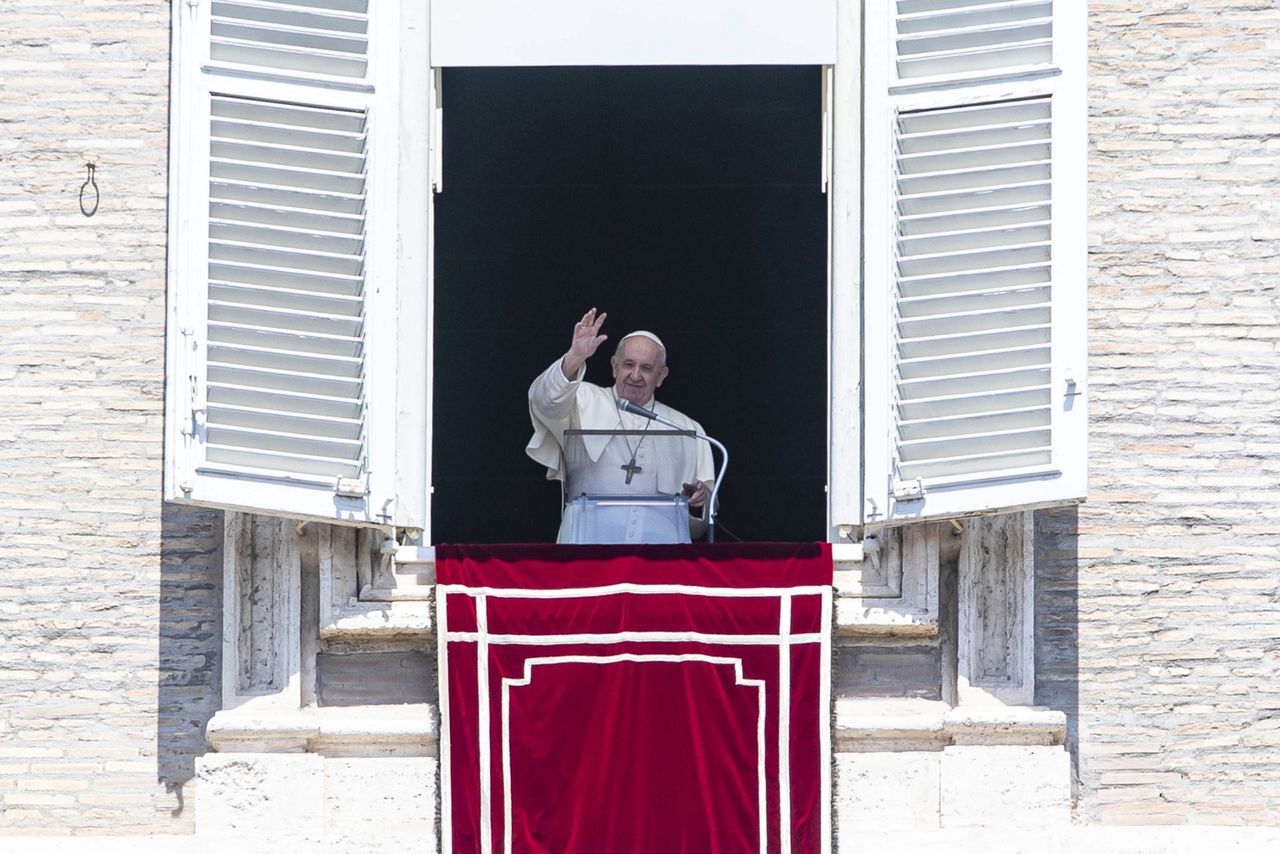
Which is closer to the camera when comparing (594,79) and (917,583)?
(917,583)

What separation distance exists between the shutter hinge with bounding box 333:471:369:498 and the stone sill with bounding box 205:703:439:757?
2.10ft

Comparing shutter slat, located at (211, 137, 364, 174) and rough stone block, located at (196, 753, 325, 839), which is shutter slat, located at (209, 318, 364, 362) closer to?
shutter slat, located at (211, 137, 364, 174)

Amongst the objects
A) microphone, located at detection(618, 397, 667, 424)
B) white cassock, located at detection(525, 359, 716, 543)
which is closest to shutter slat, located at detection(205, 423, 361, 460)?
white cassock, located at detection(525, 359, 716, 543)

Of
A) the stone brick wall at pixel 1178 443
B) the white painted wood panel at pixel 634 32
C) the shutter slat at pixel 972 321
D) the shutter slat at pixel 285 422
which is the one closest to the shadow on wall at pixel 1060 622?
the stone brick wall at pixel 1178 443

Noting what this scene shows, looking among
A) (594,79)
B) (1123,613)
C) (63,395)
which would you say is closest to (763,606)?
(1123,613)

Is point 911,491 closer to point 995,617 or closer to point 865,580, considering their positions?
point 865,580

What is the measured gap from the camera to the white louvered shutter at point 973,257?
784 cm

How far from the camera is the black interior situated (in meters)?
11.1

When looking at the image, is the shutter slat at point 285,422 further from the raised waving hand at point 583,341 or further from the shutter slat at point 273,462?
the raised waving hand at point 583,341

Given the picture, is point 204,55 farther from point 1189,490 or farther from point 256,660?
point 1189,490

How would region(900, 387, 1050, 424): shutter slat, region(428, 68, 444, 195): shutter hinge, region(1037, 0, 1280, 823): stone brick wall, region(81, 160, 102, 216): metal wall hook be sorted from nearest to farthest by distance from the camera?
region(900, 387, 1050, 424): shutter slat
region(428, 68, 444, 195): shutter hinge
region(1037, 0, 1280, 823): stone brick wall
region(81, 160, 102, 216): metal wall hook

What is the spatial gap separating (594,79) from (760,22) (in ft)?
8.87

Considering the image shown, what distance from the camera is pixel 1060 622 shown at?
8.30 metres

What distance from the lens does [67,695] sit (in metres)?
8.22
